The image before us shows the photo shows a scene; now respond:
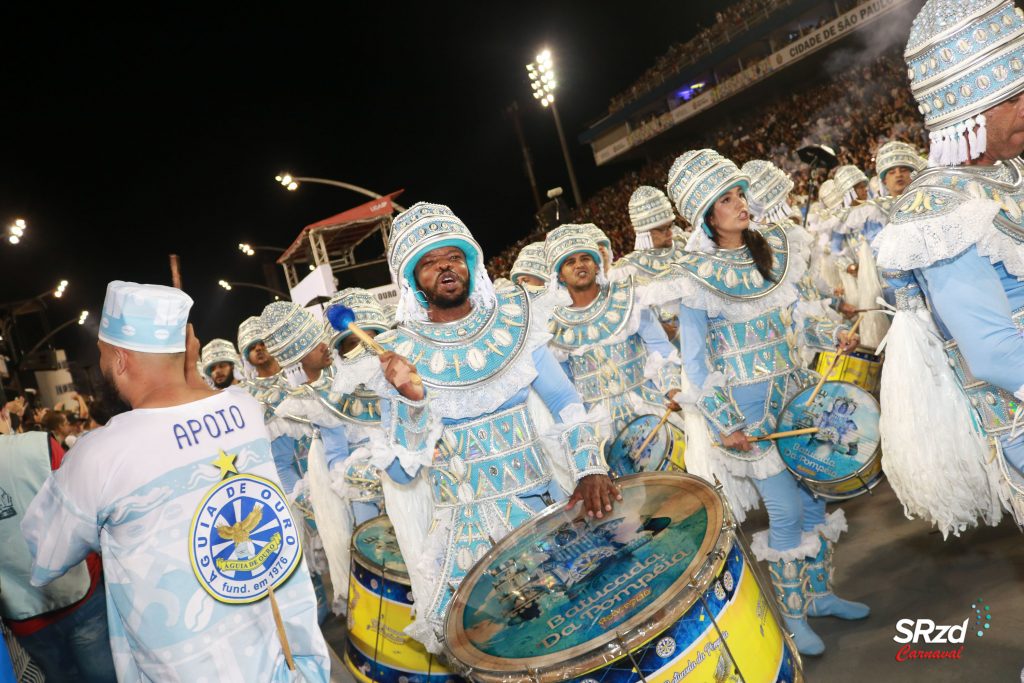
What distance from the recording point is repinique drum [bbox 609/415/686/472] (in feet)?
17.6

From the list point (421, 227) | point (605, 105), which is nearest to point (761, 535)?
point (421, 227)

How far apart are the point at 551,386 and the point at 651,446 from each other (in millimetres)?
2147

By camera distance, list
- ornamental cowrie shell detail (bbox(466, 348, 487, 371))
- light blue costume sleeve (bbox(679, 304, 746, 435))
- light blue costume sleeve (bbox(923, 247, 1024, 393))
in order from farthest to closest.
A: light blue costume sleeve (bbox(679, 304, 746, 435)) → ornamental cowrie shell detail (bbox(466, 348, 487, 371)) → light blue costume sleeve (bbox(923, 247, 1024, 393))

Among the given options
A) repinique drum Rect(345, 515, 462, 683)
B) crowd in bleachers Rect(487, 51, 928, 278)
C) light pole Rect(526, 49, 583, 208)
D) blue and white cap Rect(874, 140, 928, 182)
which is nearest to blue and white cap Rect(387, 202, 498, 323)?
repinique drum Rect(345, 515, 462, 683)

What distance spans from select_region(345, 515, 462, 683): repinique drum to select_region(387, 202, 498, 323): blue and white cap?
1153 mm

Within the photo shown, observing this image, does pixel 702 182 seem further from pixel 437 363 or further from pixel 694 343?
pixel 437 363

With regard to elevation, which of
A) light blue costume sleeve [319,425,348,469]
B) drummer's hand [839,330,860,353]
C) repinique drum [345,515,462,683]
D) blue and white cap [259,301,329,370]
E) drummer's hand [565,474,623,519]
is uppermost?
blue and white cap [259,301,329,370]

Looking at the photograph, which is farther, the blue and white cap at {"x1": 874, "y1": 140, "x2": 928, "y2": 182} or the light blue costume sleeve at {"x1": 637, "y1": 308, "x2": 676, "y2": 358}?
the blue and white cap at {"x1": 874, "y1": 140, "x2": 928, "y2": 182}

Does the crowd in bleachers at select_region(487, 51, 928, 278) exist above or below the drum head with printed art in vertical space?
above

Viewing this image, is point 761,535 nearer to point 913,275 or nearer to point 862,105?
point 913,275

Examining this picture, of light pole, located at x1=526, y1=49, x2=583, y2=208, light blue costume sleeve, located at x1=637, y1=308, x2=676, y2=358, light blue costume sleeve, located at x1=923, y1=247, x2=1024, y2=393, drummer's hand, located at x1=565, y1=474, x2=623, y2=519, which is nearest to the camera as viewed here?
light blue costume sleeve, located at x1=923, y1=247, x2=1024, y2=393

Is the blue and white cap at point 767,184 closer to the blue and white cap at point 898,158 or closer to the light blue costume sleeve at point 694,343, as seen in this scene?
the blue and white cap at point 898,158

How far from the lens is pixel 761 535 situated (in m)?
4.38

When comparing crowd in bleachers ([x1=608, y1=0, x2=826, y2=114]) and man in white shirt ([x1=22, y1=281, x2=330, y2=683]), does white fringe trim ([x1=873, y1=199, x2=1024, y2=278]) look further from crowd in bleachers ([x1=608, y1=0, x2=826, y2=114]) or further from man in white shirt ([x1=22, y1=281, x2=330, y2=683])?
crowd in bleachers ([x1=608, y1=0, x2=826, y2=114])
